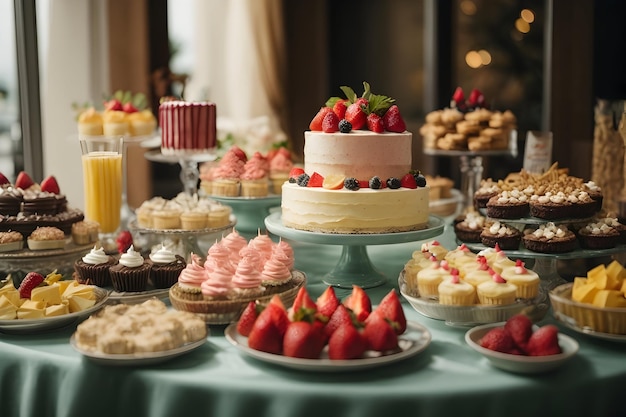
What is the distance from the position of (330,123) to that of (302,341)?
1.17 m

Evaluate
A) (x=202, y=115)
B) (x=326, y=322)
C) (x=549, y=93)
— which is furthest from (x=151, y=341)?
(x=549, y=93)

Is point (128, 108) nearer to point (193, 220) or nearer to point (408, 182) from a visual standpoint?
point (193, 220)

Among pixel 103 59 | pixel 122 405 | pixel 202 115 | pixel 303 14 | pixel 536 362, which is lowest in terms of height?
pixel 122 405

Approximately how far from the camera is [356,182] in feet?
9.42

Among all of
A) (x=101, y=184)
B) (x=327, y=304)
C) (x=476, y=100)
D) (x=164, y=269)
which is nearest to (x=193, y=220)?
(x=101, y=184)

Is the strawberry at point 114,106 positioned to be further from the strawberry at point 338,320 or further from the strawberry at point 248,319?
the strawberry at point 338,320

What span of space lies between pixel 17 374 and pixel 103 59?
4.53 meters

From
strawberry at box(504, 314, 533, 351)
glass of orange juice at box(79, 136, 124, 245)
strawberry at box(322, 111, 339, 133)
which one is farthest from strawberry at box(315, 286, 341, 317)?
glass of orange juice at box(79, 136, 124, 245)

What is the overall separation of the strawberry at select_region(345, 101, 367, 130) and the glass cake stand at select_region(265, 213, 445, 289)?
1.52ft

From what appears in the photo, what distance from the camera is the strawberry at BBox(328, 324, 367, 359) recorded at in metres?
2.00

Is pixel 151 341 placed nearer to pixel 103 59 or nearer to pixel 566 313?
pixel 566 313

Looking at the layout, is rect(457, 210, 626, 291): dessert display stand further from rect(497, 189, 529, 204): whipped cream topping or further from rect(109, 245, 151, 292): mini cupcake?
rect(109, 245, 151, 292): mini cupcake

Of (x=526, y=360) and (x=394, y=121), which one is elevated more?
(x=394, y=121)

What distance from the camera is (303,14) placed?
8297mm
